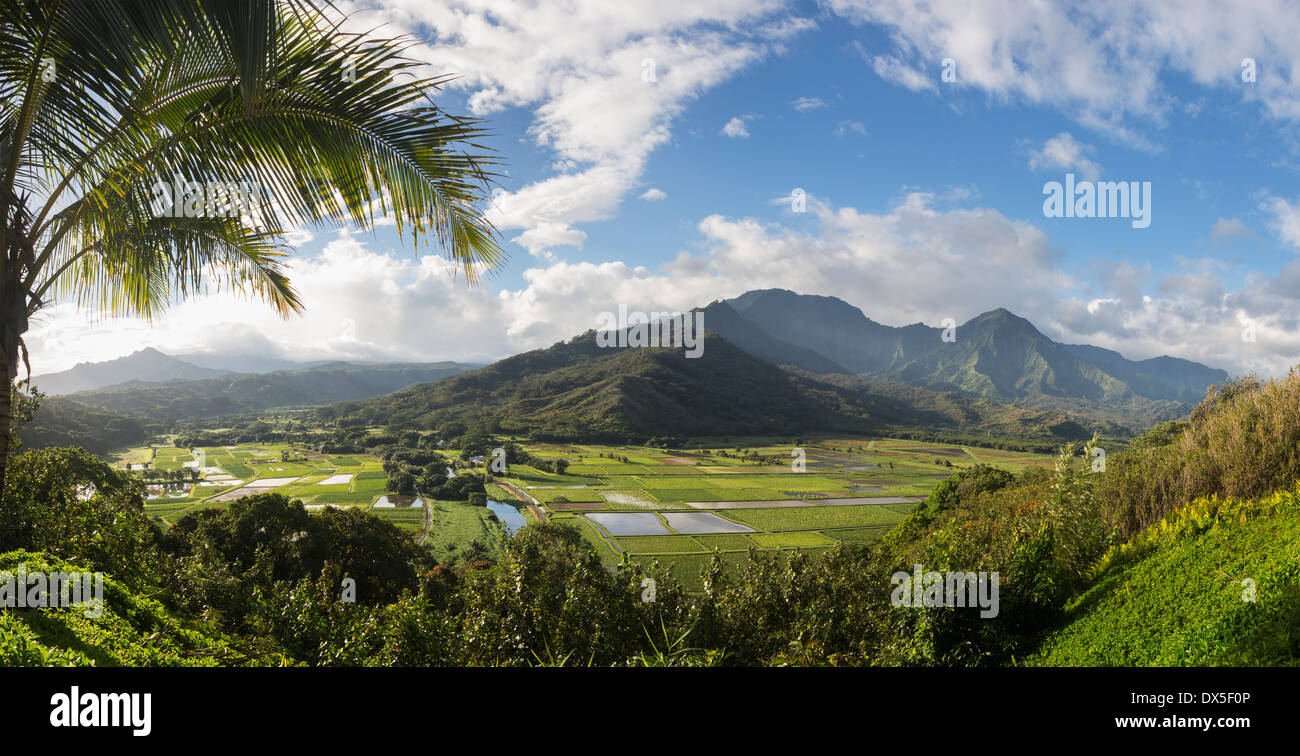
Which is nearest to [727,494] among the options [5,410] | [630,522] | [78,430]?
[630,522]

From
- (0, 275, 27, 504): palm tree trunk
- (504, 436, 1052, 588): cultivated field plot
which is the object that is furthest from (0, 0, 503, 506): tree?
(504, 436, 1052, 588): cultivated field plot

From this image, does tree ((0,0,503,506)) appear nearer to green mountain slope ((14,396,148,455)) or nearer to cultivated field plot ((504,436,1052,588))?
cultivated field plot ((504,436,1052,588))

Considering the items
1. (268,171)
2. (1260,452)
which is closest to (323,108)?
(268,171)

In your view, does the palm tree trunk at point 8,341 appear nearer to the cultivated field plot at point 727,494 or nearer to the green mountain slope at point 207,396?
the cultivated field plot at point 727,494

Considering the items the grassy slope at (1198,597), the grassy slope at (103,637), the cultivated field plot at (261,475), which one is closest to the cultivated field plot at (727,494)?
the grassy slope at (1198,597)

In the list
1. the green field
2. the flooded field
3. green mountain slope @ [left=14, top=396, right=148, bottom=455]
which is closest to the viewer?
green mountain slope @ [left=14, top=396, right=148, bottom=455]

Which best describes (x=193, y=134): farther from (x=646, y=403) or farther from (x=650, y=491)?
(x=646, y=403)
